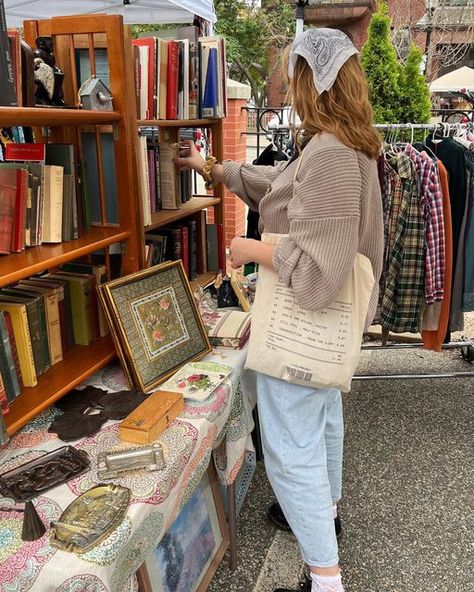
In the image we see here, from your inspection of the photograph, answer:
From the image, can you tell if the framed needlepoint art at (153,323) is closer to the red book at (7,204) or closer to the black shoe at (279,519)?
the red book at (7,204)

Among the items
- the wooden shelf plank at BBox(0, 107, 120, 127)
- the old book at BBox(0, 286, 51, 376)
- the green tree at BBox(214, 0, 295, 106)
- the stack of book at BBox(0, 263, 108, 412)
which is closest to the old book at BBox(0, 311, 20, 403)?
the stack of book at BBox(0, 263, 108, 412)

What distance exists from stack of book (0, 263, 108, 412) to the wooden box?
31cm

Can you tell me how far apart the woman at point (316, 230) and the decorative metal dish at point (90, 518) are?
0.57 metres

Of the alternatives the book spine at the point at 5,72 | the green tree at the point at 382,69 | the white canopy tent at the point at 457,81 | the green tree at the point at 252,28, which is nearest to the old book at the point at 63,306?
the book spine at the point at 5,72

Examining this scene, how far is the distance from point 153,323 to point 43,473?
59 cm

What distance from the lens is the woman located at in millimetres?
1253

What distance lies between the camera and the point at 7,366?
4.24 ft

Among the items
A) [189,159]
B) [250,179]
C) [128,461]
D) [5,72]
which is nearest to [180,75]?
[189,159]

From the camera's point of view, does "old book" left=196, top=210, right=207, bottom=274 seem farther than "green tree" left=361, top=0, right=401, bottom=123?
No

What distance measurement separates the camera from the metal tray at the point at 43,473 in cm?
112

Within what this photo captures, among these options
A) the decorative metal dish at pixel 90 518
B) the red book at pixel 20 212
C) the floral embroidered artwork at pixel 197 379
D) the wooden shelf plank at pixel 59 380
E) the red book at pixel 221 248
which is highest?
the red book at pixel 20 212

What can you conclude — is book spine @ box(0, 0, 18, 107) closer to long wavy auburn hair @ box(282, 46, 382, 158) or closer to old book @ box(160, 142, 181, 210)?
long wavy auburn hair @ box(282, 46, 382, 158)

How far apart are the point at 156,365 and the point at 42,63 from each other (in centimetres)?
94

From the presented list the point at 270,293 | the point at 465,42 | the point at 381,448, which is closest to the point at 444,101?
the point at 465,42
